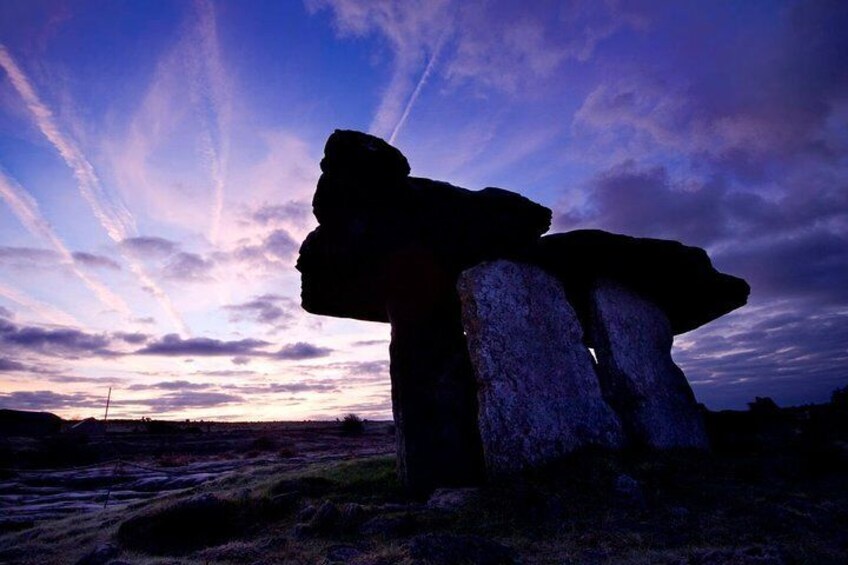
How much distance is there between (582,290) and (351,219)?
17.6ft

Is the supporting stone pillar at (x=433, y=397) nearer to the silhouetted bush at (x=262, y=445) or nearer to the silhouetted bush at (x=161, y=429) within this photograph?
the silhouetted bush at (x=262, y=445)

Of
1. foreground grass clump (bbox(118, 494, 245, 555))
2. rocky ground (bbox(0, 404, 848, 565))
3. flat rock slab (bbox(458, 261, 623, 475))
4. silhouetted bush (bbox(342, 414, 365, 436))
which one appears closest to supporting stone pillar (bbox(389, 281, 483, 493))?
rocky ground (bbox(0, 404, 848, 565))

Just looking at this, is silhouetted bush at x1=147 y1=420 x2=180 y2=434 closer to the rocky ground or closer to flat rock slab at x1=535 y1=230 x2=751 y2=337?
the rocky ground

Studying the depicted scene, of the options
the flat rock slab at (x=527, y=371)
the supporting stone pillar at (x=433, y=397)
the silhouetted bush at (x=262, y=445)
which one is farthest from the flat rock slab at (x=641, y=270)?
the silhouetted bush at (x=262, y=445)

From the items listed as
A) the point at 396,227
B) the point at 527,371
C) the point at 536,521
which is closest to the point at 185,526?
the point at 536,521

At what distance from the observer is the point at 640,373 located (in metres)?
10.2

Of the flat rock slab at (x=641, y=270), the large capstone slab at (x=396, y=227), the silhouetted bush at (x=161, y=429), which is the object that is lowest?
the silhouetted bush at (x=161, y=429)

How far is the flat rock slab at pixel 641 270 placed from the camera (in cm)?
1008

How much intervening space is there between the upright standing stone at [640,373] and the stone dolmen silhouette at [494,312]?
1.2 inches

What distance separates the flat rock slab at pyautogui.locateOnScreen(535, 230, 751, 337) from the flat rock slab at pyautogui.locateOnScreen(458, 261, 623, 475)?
768mm

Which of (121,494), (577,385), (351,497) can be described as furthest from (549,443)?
(121,494)

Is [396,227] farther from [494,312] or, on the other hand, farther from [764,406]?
[764,406]

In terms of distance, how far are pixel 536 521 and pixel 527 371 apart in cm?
290

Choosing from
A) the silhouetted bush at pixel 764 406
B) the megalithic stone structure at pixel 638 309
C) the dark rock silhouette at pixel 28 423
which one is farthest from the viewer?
the dark rock silhouette at pixel 28 423
